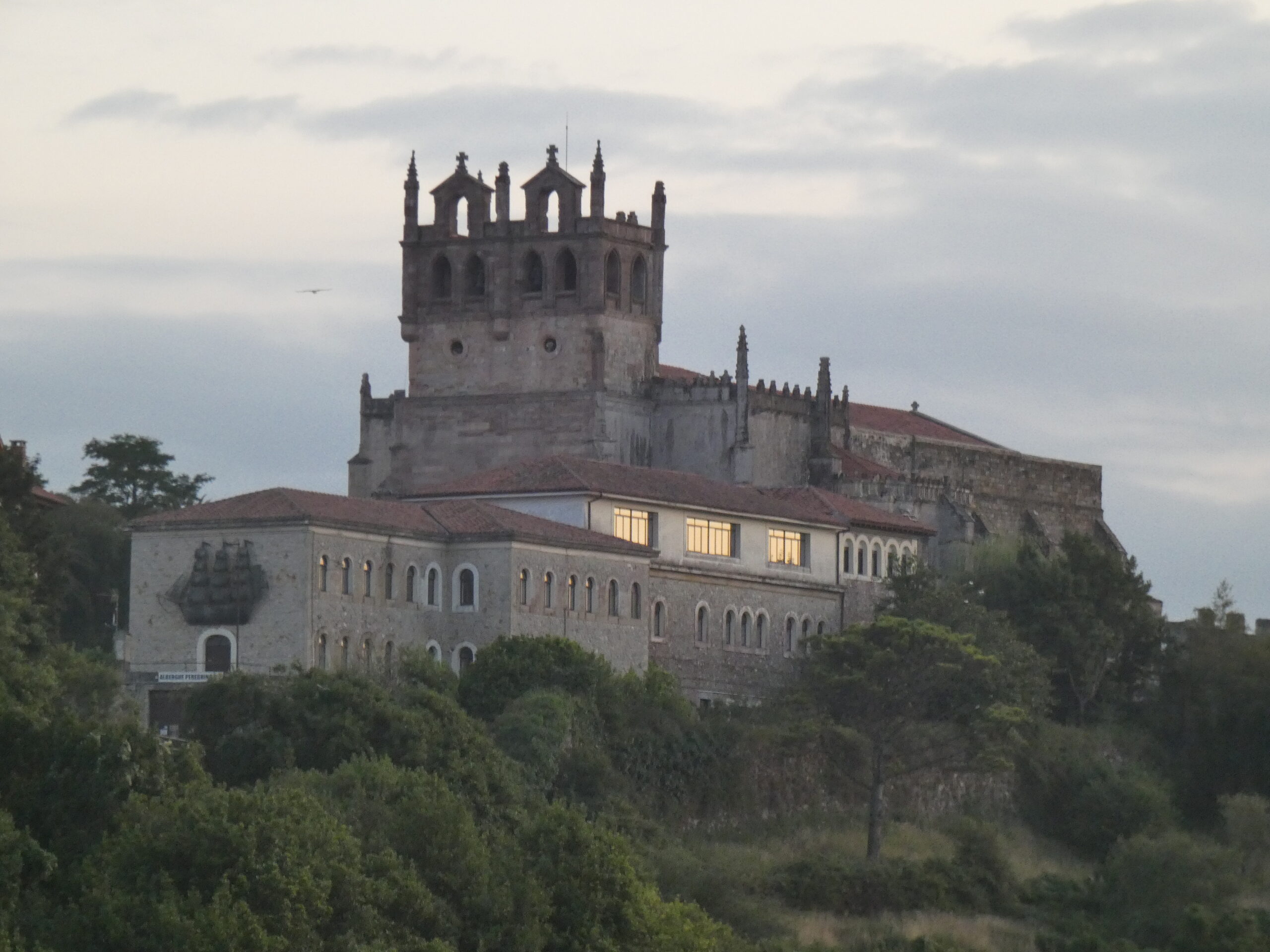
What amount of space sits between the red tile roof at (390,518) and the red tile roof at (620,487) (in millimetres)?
1798

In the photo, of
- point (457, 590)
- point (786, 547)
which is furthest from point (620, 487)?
point (786, 547)

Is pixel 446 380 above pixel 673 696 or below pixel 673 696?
above

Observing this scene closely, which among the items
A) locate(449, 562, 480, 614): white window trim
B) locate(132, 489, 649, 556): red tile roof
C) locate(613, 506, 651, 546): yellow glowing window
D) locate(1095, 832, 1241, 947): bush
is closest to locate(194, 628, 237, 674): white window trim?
locate(132, 489, 649, 556): red tile roof

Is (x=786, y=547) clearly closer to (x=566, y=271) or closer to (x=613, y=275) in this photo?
(x=613, y=275)

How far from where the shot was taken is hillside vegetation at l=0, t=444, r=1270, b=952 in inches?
2461

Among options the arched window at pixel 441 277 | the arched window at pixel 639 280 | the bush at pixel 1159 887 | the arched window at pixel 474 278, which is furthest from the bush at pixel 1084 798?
the arched window at pixel 441 277

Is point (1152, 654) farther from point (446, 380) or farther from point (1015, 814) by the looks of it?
point (446, 380)

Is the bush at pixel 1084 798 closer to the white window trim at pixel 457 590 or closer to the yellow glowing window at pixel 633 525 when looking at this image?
the yellow glowing window at pixel 633 525

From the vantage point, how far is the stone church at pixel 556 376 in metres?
105

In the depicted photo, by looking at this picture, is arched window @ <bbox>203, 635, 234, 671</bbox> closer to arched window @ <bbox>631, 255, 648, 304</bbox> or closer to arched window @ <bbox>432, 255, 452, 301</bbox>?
arched window @ <bbox>432, 255, 452, 301</bbox>

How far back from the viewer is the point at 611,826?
80562 mm

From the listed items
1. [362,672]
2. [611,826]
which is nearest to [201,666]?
[362,672]

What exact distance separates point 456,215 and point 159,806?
4590cm

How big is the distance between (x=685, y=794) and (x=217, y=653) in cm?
1151
